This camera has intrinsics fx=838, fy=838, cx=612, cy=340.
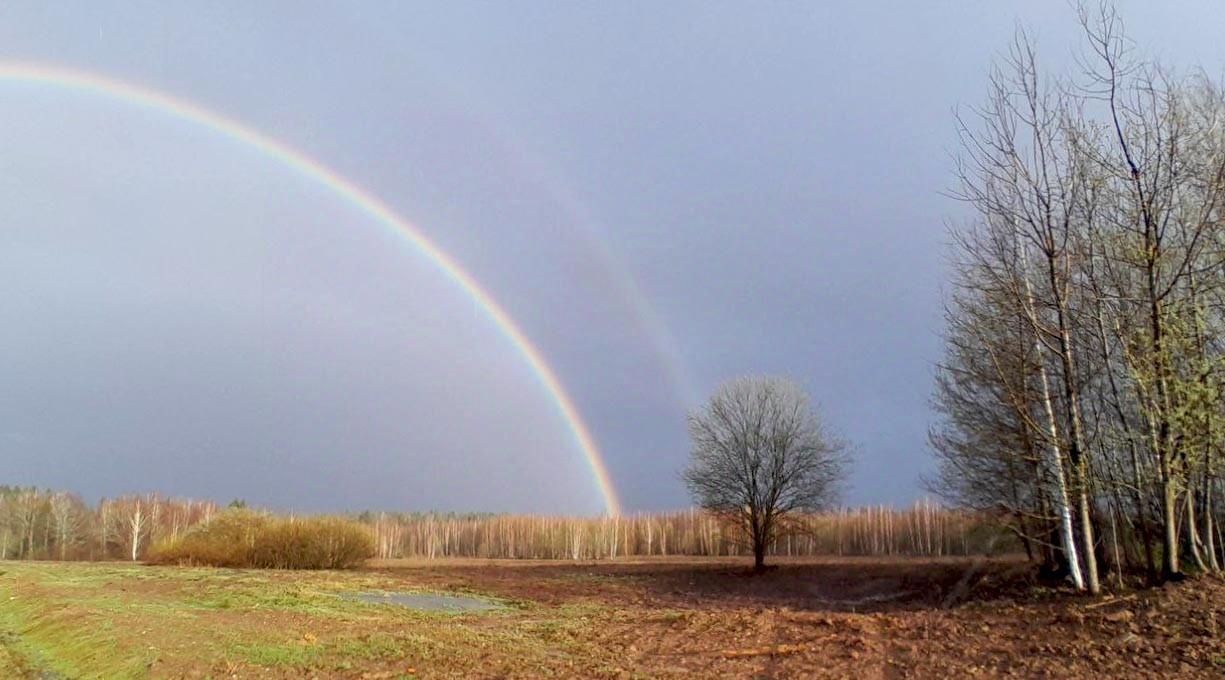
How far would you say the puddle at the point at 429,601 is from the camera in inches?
799

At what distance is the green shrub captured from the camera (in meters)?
43.1

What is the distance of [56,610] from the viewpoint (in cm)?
1752

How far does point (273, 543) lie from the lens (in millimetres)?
42938

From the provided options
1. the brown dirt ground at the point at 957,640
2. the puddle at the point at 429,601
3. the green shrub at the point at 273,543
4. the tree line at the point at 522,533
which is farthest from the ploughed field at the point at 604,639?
the green shrub at the point at 273,543

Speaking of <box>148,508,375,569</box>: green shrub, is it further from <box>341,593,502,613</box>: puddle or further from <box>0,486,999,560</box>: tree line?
<box>341,593,502,613</box>: puddle

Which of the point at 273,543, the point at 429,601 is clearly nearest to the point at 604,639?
the point at 429,601

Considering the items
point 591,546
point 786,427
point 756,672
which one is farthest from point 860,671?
point 591,546

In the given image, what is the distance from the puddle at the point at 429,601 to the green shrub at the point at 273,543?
20.5 m

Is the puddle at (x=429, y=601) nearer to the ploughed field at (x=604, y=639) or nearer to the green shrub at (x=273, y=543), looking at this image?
the ploughed field at (x=604, y=639)

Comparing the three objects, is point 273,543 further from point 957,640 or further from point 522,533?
point 957,640

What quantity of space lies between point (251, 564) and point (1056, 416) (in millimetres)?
40522

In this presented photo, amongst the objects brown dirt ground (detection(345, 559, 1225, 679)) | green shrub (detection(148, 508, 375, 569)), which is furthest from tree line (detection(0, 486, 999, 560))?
brown dirt ground (detection(345, 559, 1225, 679))

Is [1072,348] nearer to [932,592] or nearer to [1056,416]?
[1056,416]

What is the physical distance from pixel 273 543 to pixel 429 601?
2422cm
